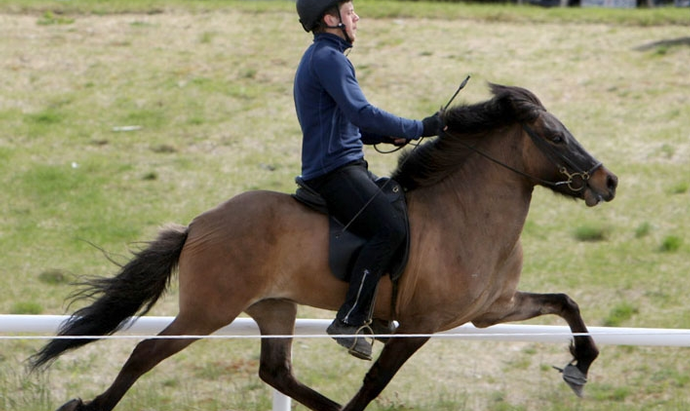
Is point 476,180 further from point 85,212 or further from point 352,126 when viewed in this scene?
point 85,212

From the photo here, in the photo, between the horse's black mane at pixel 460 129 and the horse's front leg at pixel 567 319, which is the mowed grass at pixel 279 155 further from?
the horse's black mane at pixel 460 129

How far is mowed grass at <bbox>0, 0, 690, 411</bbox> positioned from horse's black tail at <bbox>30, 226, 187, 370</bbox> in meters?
0.42

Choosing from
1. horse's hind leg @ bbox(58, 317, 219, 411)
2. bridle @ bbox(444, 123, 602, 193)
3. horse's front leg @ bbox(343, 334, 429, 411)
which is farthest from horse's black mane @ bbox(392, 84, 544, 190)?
horse's hind leg @ bbox(58, 317, 219, 411)

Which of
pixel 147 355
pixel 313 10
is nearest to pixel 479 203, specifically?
pixel 313 10

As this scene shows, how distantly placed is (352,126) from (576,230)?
5564 mm

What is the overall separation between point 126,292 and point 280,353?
951 mm

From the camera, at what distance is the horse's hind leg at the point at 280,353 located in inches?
241

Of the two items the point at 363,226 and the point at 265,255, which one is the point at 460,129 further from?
the point at 265,255

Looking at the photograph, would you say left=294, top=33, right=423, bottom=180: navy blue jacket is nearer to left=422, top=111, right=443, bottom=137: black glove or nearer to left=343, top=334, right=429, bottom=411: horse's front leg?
left=422, top=111, right=443, bottom=137: black glove

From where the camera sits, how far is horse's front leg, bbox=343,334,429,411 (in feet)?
18.9

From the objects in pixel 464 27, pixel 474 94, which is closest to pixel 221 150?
pixel 474 94

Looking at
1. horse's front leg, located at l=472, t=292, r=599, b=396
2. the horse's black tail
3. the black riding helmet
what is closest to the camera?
the black riding helmet

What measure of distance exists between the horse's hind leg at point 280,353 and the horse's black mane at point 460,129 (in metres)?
1.00

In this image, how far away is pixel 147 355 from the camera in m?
5.79
